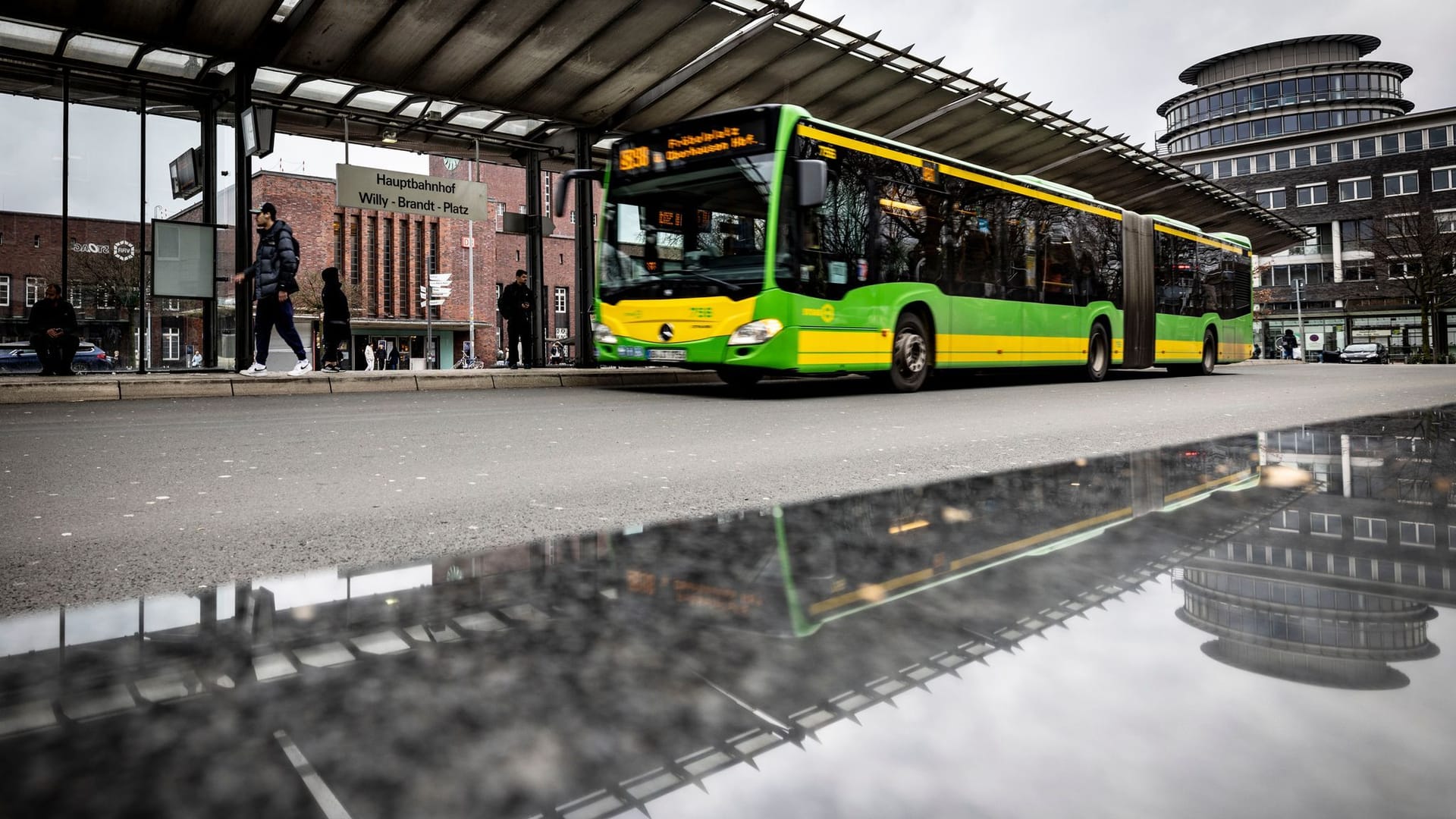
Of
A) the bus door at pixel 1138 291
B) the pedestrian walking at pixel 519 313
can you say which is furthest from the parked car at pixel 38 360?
the bus door at pixel 1138 291

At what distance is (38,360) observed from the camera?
14.3 m

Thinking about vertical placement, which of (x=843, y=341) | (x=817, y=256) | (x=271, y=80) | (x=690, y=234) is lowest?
(x=843, y=341)

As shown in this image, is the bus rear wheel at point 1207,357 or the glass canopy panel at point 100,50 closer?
the glass canopy panel at point 100,50

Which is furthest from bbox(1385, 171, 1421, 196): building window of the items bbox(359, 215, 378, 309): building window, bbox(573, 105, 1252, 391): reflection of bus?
bbox(359, 215, 378, 309): building window

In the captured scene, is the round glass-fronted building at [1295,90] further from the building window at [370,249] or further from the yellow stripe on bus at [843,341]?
the yellow stripe on bus at [843,341]

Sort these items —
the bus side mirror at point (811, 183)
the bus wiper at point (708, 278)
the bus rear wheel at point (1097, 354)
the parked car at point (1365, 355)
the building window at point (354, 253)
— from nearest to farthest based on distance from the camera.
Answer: the bus side mirror at point (811, 183), the bus wiper at point (708, 278), the bus rear wheel at point (1097, 354), the parked car at point (1365, 355), the building window at point (354, 253)

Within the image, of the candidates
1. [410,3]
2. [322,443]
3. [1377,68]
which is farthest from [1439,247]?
[322,443]

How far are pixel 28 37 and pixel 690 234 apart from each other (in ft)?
28.6

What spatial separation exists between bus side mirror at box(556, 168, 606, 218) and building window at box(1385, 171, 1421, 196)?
71484 millimetres

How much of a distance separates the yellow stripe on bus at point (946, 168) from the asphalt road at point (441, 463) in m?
3.41

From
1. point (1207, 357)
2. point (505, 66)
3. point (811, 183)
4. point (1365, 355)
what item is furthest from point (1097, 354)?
point (1365, 355)

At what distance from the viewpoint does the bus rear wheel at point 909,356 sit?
12.6m

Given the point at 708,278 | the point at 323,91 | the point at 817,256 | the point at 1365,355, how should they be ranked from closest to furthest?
the point at 817,256 → the point at 708,278 → the point at 323,91 → the point at 1365,355

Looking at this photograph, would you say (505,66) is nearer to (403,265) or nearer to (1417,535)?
(1417,535)
